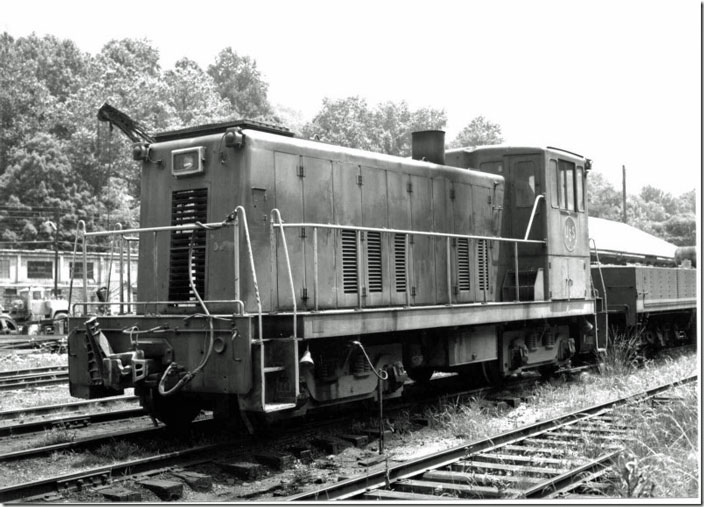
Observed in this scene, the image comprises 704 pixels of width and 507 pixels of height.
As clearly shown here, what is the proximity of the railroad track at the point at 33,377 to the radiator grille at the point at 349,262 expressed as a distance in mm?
6921

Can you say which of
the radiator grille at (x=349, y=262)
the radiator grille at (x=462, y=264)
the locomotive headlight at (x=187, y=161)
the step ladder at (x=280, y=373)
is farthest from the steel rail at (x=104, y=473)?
the radiator grille at (x=462, y=264)

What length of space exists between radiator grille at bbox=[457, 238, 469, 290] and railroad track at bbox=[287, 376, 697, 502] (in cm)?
250

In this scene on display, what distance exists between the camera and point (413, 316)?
8.40 meters

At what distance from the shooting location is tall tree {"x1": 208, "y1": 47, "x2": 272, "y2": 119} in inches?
1588

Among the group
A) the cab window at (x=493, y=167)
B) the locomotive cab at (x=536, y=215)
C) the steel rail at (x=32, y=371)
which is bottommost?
the steel rail at (x=32, y=371)

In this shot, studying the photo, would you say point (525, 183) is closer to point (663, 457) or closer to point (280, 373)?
point (280, 373)

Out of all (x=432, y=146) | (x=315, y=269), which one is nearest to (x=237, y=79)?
(x=432, y=146)

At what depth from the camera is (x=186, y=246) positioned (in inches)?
302

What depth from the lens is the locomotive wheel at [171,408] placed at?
7742 millimetres

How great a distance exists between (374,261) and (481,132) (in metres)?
39.0

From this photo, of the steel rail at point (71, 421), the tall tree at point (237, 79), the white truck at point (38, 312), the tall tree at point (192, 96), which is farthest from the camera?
the tall tree at point (237, 79)

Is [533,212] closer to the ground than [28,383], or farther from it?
farther from it

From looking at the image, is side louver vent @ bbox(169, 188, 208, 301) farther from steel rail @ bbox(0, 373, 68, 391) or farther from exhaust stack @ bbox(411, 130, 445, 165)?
steel rail @ bbox(0, 373, 68, 391)

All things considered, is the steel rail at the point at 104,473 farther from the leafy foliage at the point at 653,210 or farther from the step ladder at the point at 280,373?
the leafy foliage at the point at 653,210
